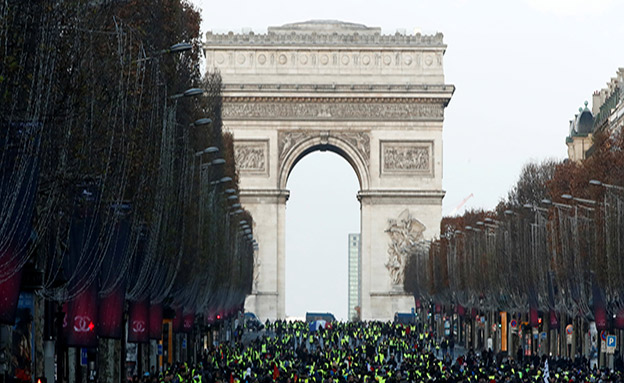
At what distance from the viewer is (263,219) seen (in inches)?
4481

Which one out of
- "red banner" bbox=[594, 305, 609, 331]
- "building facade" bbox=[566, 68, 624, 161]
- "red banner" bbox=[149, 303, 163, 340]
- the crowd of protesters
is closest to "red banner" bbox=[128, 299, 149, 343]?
the crowd of protesters

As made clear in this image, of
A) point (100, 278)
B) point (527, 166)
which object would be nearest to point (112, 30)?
point (100, 278)

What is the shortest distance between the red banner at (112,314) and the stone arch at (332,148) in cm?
7737

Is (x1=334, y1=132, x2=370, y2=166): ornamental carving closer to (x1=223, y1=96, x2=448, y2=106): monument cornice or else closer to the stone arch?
the stone arch

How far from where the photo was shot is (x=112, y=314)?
114ft

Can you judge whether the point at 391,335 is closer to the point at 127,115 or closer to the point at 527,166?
the point at 527,166

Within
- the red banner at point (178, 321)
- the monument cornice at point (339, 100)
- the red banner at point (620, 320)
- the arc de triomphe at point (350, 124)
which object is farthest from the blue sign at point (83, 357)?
the monument cornice at point (339, 100)

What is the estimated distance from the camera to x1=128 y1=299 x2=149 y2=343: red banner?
40.6 m

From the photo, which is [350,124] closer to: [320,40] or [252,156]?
[320,40]

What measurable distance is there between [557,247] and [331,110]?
49.7 meters

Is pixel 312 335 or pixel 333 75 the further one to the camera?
pixel 333 75

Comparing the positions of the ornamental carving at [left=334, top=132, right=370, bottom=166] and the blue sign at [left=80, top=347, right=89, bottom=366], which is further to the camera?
the ornamental carving at [left=334, top=132, right=370, bottom=166]

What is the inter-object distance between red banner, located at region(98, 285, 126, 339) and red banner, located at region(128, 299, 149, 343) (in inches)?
184

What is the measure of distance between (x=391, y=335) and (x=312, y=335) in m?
4.66
